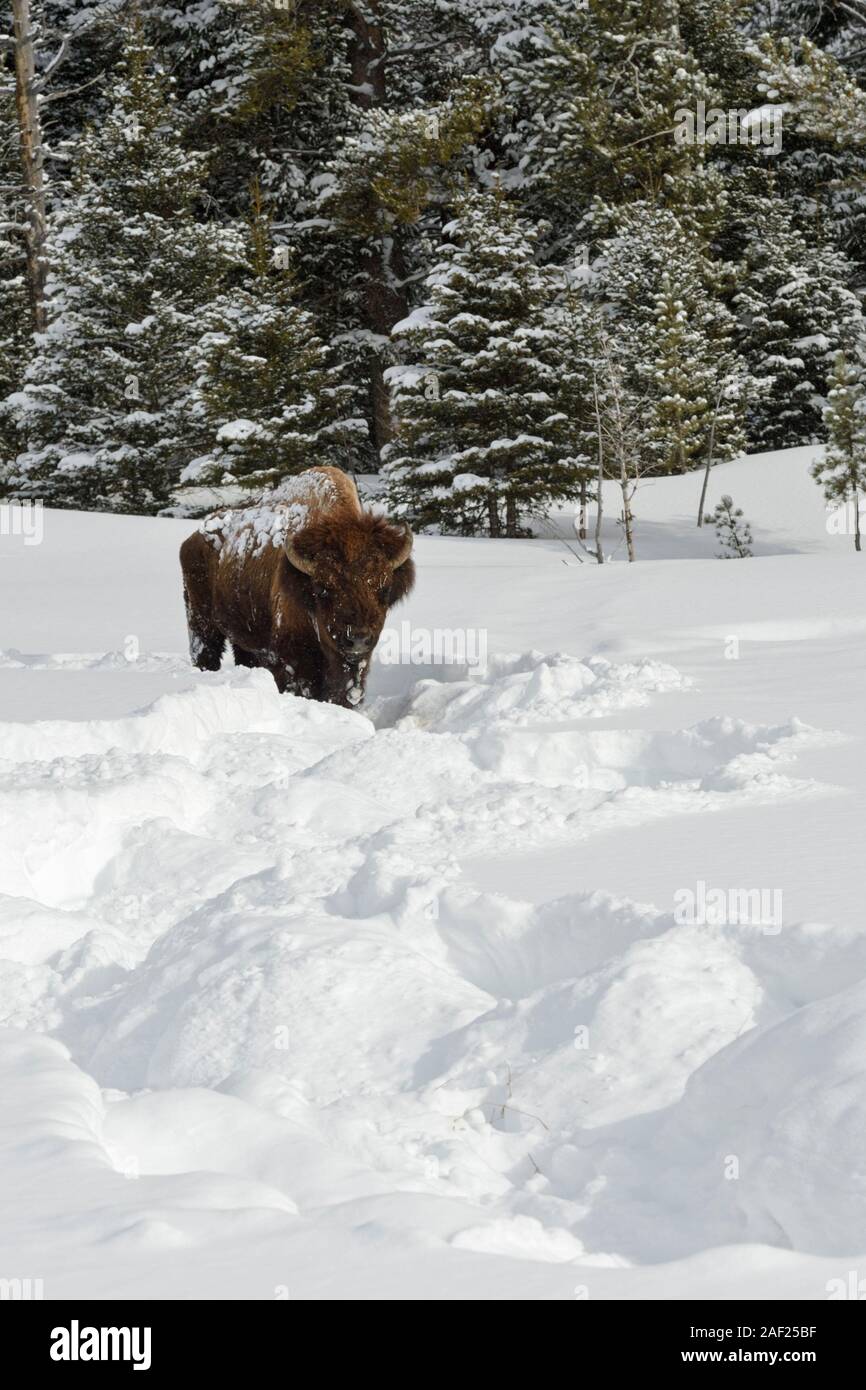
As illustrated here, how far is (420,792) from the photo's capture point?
5.33 metres

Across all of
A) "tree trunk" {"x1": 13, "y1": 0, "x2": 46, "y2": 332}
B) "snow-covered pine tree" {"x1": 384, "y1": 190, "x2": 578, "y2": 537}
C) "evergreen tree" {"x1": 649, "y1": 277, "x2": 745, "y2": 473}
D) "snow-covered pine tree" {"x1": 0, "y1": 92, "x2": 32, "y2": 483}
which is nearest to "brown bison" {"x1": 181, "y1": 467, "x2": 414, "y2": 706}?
"snow-covered pine tree" {"x1": 384, "y1": 190, "x2": 578, "y2": 537}

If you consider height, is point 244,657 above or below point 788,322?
below

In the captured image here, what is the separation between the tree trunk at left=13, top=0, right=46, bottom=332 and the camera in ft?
83.9

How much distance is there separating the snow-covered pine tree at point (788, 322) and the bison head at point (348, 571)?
63.4 ft

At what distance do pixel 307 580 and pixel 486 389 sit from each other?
1234cm

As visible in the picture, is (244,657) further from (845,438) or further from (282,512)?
(845,438)

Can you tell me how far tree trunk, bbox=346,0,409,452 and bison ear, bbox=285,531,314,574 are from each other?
19.2 meters

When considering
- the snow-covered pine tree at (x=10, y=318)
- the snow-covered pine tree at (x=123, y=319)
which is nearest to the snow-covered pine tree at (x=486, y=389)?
the snow-covered pine tree at (x=123, y=319)

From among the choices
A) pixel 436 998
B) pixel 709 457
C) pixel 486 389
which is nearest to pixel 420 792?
pixel 436 998

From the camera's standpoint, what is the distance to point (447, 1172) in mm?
2584

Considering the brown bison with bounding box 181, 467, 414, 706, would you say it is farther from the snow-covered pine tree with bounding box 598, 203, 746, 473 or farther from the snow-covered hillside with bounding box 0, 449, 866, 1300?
the snow-covered pine tree with bounding box 598, 203, 746, 473

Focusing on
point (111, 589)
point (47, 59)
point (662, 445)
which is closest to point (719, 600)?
point (111, 589)

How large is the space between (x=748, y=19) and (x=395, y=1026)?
31.5 m
